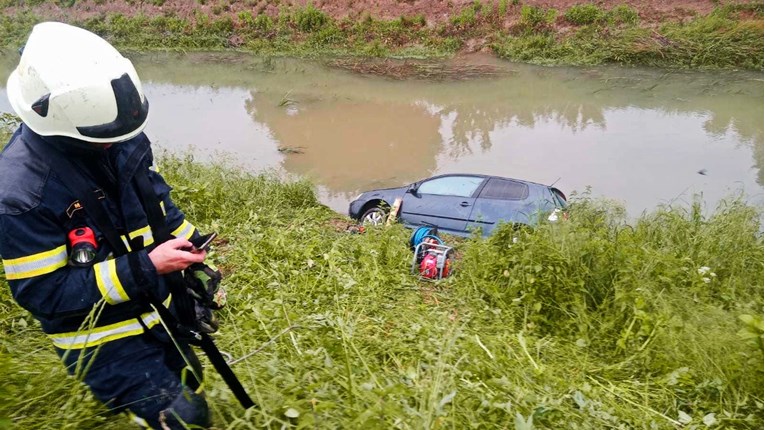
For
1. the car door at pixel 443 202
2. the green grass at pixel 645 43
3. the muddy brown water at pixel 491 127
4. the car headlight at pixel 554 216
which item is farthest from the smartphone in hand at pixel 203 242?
the green grass at pixel 645 43

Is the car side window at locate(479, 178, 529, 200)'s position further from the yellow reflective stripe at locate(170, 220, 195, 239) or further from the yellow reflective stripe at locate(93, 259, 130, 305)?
the yellow reflective stripe at locate(93, 259, 130, 305)

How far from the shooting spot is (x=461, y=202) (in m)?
7.28

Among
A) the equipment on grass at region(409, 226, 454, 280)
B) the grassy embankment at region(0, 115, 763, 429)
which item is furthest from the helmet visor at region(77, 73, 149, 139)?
the equipment on grass at region(409, 226, 454, 280)

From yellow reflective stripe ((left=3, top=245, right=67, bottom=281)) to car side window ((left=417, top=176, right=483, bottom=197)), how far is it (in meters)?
6.21

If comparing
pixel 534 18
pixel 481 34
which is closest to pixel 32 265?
pixel 481 34

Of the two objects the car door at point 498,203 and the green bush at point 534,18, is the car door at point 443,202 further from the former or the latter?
the green bush at point 534,18

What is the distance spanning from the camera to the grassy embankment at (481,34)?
1638 centimetres

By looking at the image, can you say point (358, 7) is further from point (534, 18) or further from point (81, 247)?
point (81, 247)

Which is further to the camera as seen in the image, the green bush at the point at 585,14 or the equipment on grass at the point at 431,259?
the green bush at the point at 585,14

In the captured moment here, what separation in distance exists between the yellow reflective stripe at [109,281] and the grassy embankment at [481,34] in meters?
18.0

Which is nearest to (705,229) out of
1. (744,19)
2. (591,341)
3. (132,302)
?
(591,341)

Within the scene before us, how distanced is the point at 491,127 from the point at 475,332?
9.42 meters

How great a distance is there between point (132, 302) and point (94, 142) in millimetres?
557

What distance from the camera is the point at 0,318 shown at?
9.96 feet
